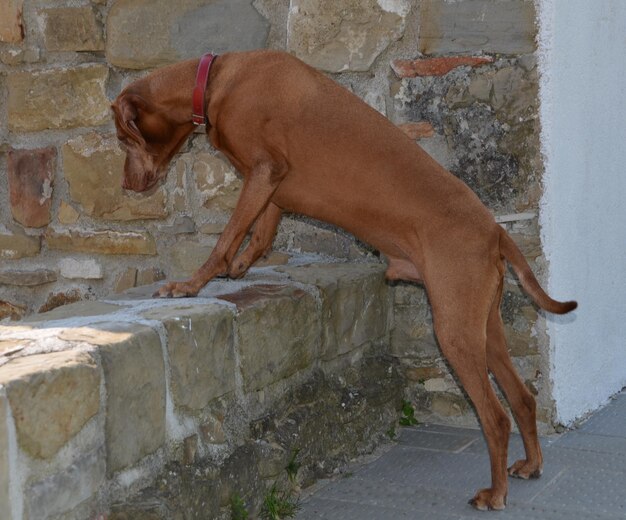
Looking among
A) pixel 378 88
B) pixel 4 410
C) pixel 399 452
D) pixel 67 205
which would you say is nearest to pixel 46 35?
pixel 67 205

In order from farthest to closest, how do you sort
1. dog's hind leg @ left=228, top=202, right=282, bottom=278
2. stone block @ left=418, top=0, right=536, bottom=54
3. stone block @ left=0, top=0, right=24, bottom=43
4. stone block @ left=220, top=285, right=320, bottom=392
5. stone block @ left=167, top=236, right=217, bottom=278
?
stone block @ left=0, top=0, right=24, bottom=43 → stone block @ left=167, top=236, right=217, bottom=278 → stone block @ left=418, top=0, right=536, bottom=54 → dog's hind leg @ left=228, top=202, right=282, bottom=278 → stone block @ left=220, top=285, right=320, bottom=392

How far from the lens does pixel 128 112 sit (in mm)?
3025

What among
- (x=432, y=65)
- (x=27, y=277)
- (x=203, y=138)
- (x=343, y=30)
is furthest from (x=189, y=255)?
(x=432, y=65)

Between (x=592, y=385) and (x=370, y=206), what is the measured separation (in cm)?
148

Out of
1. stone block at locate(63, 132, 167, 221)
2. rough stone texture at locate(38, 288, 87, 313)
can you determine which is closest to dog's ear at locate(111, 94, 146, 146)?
stone block at locate(63, 132, 167, 221)

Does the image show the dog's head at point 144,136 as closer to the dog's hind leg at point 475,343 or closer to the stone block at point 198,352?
the stone block at point 198,352

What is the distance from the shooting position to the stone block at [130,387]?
2227mm

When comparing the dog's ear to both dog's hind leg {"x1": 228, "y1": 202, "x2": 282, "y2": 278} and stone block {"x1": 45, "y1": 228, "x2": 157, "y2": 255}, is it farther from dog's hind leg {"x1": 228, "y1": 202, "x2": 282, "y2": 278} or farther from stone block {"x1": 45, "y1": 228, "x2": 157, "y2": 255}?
stone block {"x1": 45, "y1": 228, "x2": 157, "y2": 255}

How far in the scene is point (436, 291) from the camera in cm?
290

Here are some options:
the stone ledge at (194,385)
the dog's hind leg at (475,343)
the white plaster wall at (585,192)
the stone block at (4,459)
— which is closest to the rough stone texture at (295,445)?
the stone ledge at (194,385)

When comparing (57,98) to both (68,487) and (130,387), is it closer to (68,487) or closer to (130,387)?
(130,387)

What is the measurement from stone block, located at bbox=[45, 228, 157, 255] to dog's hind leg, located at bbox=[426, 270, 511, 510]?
1.50 meters

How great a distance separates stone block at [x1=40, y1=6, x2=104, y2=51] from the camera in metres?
3.92

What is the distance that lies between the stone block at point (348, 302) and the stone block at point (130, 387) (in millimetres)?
1008
